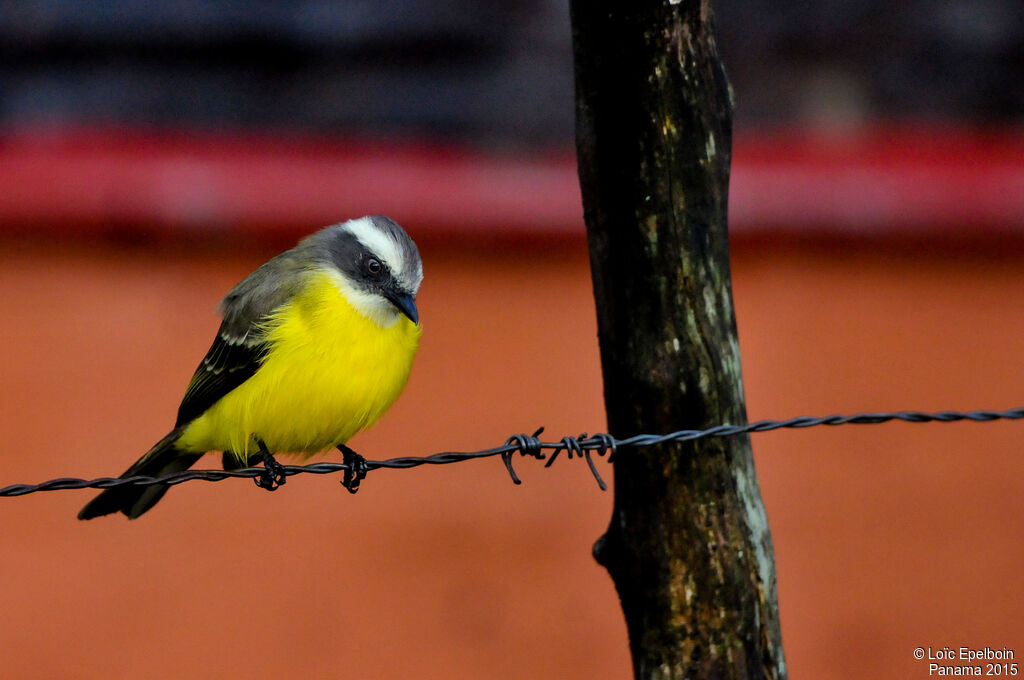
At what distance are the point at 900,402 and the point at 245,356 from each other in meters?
3.28

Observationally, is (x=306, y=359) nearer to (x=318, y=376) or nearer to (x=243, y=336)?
(x=318, y=376)

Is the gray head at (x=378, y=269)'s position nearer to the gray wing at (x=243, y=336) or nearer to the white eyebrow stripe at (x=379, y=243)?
the white eyebrow stripe at (x=379, y=243)

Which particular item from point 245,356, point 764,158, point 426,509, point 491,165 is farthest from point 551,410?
point 245,356

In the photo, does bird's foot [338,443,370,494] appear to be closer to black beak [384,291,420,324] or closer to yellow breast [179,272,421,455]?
yellow breast [179,272,421,455]

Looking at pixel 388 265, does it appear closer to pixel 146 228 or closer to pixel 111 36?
pixel 146 228

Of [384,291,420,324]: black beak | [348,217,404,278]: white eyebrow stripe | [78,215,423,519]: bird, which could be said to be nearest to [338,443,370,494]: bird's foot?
[78,215,423,519]: bird

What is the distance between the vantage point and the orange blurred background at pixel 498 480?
17.1ft

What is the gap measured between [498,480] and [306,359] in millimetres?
1932

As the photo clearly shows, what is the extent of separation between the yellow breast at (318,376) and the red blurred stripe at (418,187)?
5.03ft

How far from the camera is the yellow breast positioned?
12.0 feet

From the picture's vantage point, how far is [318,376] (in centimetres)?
363

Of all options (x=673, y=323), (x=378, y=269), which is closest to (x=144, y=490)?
(x=378, y=269)

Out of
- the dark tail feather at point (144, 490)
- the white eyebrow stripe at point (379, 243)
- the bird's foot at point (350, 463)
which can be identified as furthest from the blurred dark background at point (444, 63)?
the dark tail feather at point (144, 490)

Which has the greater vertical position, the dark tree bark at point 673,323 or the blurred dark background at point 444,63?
the blurred dark background at point 444,63
